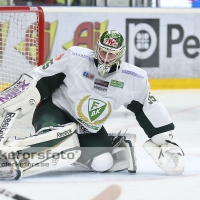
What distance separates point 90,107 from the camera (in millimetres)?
3117

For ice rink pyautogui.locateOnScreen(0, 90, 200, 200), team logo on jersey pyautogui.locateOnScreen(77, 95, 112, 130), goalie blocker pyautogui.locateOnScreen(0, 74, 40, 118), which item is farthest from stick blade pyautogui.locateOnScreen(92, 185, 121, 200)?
goalie blocker pyautogui.locateOnScreen(0, 74, 40, 118)

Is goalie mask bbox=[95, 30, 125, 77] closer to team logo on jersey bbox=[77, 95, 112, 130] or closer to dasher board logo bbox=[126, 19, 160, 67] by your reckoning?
team logo on jersey bbox=[77, 95, 112, 130]

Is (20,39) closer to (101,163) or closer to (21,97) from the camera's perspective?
(21,97)

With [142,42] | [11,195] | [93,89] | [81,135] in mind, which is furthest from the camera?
[142,42]

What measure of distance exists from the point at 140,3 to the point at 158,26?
0.31m

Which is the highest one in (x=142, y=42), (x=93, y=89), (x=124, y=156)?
(x=93, y=89)

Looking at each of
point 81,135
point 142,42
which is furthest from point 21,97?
point 142,42

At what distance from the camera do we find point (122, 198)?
261 cm

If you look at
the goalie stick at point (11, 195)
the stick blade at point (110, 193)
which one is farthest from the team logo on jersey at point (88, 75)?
the goalie stick at point (11, 195)

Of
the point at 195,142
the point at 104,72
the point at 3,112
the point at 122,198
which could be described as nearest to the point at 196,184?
the point at 122,198

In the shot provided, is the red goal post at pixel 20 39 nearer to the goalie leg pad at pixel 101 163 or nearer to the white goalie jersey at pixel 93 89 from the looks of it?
the white goalie jersey at pixel 93 89

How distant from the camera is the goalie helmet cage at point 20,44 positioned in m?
3.82

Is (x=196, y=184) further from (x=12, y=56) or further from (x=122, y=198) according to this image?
(x=12, y=56)

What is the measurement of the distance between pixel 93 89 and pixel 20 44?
1.52 meters
